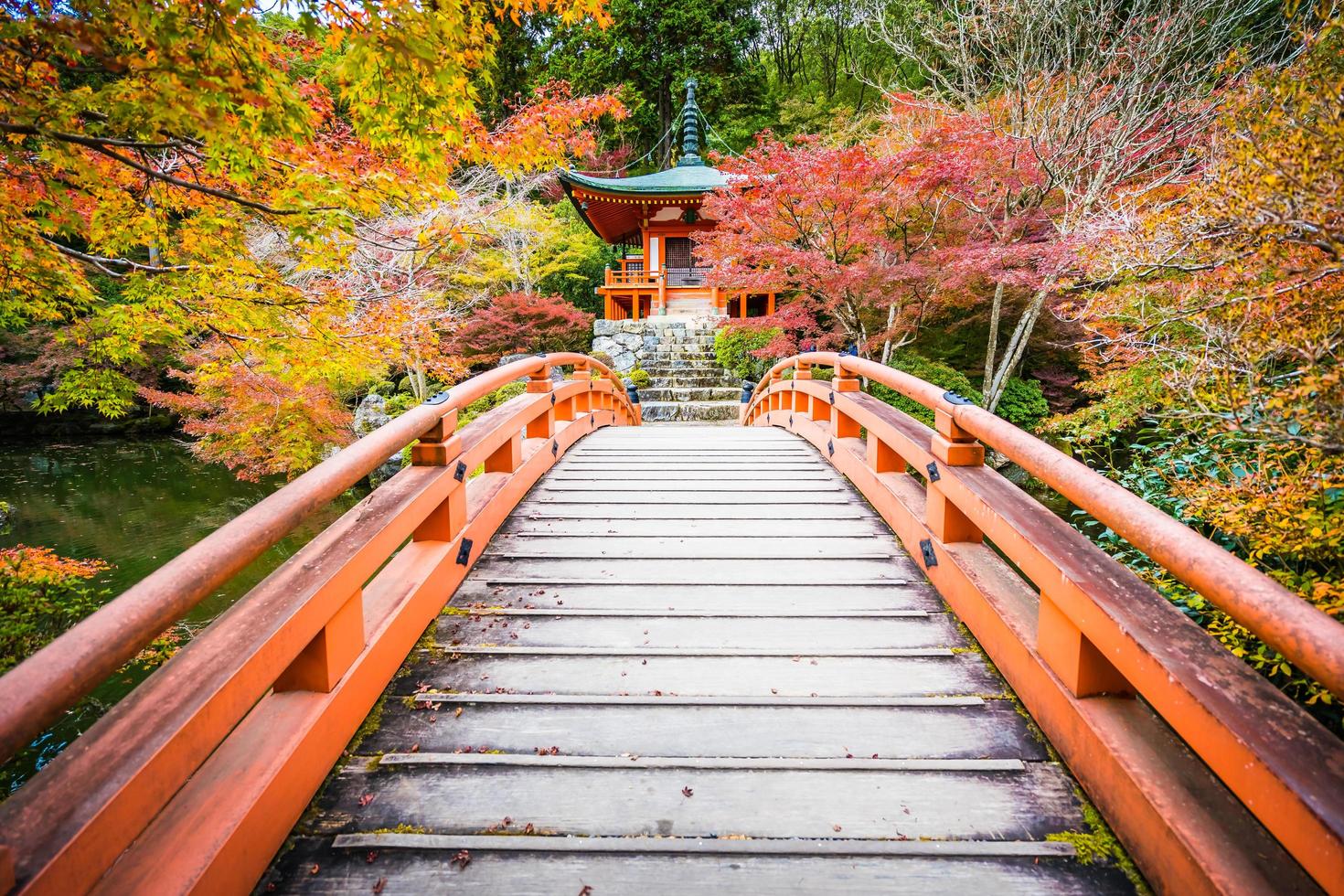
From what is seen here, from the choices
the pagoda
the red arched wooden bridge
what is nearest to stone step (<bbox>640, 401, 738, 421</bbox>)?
the pagoda

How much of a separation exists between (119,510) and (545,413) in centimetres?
1047

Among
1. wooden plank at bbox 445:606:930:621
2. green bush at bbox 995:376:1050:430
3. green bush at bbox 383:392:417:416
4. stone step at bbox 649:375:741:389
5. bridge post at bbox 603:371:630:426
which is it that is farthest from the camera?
stone step at bbox 649:375:741:389

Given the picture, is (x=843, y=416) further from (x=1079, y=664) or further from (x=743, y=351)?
(x=743, y=351)

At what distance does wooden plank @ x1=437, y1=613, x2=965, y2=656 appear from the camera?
2125mm

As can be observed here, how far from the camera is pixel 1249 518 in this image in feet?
7.70

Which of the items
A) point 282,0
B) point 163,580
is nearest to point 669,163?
point 282,0

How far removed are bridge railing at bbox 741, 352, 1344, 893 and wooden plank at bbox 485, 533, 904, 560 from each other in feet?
1.77

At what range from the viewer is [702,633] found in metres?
2.20

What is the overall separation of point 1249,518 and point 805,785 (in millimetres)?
2194

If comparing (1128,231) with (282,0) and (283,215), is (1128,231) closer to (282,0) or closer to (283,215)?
(282,0)

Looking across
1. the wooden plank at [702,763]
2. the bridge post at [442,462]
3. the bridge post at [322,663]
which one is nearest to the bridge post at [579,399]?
the bridge post at [442,462]

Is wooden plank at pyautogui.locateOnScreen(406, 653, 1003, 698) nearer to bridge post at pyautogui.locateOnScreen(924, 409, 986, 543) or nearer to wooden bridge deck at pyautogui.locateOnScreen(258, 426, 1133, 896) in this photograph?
wooden bridge deck at pyautogui.locateOnScreen(258, 426, 1133, 896)

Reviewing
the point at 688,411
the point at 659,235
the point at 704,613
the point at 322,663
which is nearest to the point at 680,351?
the point at 688,411

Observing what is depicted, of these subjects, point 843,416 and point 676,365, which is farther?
point 676,365
